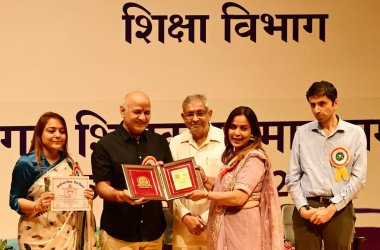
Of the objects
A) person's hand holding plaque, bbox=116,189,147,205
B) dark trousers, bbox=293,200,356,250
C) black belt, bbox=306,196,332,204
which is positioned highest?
person's hand holding plaque, bbox=116,189,147,205

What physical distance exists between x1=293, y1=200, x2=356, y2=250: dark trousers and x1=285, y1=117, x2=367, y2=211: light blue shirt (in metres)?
0.07

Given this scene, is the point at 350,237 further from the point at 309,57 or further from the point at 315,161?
the point at 309,57

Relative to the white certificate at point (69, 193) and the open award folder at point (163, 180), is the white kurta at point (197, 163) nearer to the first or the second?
the open award folder at point (163, 180)

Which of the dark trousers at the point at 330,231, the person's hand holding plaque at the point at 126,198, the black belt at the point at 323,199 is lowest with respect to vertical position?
the dark trousers at the point at 330,231

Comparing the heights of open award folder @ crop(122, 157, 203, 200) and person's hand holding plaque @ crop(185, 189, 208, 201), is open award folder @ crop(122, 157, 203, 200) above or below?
above

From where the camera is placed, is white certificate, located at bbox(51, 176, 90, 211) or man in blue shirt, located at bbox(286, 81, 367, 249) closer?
white certificate, located at bbox(51, 176, 90, 211)

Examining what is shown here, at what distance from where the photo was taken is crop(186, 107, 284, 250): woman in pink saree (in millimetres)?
3789

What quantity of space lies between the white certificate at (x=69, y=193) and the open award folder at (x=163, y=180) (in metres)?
0.32

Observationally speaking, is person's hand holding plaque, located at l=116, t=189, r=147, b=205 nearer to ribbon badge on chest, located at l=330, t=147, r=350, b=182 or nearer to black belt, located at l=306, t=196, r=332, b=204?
black belt, located at l=306, t=196, r=332, b=204

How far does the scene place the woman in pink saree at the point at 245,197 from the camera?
3.79 metres

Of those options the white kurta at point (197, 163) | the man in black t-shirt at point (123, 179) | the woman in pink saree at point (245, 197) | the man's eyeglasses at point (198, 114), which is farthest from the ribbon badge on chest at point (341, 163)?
the man in black t-shirt at point (123, 179)

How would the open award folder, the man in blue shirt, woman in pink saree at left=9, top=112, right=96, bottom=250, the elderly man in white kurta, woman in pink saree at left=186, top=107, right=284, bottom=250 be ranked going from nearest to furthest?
woman in pink saree at left=186, top=107, right=284, bottom=250
the open award folder
woman in pink saree at left=9, top=112, right=96, bottom=250
the man in blue shirt
the elderly man in white kurta

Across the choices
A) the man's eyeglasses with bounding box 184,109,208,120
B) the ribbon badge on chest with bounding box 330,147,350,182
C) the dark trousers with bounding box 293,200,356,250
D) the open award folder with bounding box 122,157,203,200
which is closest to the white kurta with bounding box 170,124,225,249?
the man's eyeglasses with bounding box 184,109,208,120

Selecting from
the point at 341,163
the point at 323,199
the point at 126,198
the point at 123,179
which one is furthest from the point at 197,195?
the point at 341,163
